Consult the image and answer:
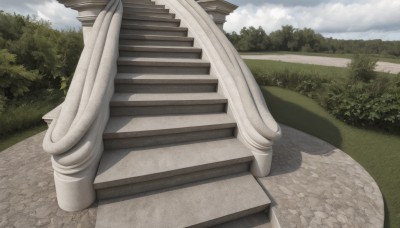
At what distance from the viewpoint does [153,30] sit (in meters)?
4.68

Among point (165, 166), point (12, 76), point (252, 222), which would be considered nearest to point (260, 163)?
point (252, 222)

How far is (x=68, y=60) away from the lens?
771 cm

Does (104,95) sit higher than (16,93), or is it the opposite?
(104,95)

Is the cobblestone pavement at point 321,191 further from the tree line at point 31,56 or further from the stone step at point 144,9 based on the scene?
the tree line at point 31,56

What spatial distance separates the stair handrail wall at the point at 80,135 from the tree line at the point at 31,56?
167 inches

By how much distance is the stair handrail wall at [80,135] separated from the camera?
213cm

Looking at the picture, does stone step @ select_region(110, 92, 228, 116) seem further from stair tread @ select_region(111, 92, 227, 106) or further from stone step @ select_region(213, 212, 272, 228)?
stone step @ select_region(213, 212, 272, 228)

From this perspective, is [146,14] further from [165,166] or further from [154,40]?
[165,166]

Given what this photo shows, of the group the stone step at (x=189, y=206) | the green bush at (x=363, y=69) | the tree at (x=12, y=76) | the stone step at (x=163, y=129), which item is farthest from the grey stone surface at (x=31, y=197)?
the green bush at (x=363, y=69)

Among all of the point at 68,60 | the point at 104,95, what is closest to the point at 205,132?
the point at 104,95

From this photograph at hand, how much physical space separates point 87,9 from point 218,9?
8.18 ft

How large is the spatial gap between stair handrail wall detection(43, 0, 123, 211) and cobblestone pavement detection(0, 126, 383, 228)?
243mm

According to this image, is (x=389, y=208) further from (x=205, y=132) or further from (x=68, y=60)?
(x=68, y=60)

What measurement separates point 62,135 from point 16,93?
5.12 m
